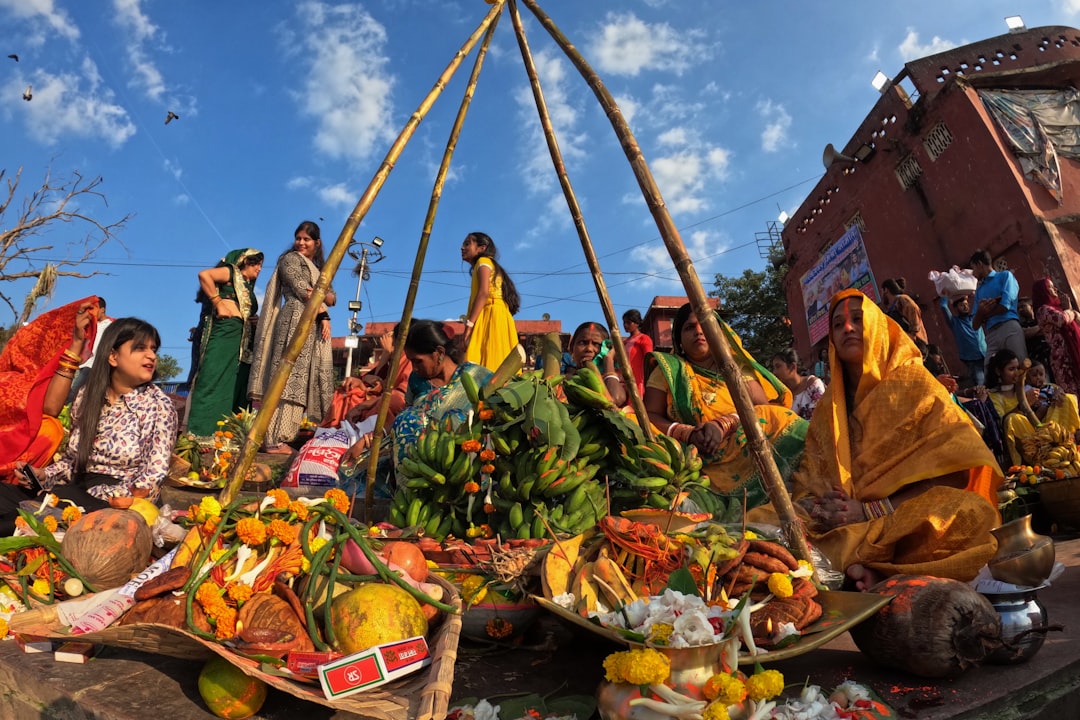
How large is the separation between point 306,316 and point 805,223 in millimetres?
16755

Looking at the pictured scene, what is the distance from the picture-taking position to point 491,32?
3285mm

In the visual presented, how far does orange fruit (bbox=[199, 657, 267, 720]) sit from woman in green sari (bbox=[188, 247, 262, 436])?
512 cm

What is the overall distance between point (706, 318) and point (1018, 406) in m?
5.75

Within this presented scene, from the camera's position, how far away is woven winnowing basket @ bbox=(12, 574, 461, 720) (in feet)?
3.73

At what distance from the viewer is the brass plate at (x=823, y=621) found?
136cm

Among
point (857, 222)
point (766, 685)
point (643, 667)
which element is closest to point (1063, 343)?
point (857, 222)

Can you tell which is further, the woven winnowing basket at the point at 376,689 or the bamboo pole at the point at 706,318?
the bamboo pole at the point at 706,318

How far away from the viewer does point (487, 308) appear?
520 centimetres

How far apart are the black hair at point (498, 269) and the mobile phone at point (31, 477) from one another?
3.35 m

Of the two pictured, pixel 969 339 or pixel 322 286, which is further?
pixel 969 339

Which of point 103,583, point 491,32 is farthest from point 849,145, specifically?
point 103,583

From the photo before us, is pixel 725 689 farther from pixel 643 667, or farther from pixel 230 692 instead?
pixel 230 692

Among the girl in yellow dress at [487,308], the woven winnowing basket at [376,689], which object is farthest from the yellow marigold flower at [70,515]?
the girl in yellow dress at [487,308]

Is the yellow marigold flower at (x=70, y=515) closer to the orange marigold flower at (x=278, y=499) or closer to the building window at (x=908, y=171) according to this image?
the orange marigold flower at (x=278, y=499)
